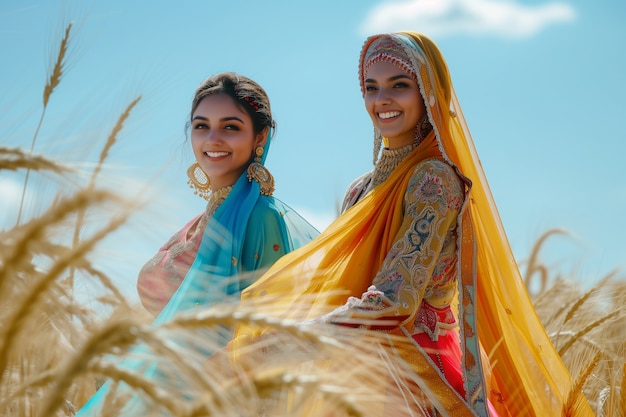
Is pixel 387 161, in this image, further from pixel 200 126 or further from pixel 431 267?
pixel 200 126

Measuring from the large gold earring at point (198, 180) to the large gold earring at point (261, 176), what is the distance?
0.29m

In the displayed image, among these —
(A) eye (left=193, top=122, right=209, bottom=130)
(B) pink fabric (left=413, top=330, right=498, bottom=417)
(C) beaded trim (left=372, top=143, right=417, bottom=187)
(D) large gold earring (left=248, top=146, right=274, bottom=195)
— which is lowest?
(B) pink fabric (left=413, top=330, right=498, bottom=417)

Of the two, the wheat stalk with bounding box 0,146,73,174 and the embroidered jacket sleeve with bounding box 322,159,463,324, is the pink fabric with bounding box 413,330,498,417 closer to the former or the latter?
the embroidered jacket sleeve with bounding box 322,159,463,324

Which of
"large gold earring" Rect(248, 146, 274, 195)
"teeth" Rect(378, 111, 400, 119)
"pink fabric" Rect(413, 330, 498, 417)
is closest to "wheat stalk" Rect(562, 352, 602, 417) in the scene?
"pink fabric" Rect(413, 330, 498, 417)

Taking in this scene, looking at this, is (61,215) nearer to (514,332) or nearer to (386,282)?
(386,282)

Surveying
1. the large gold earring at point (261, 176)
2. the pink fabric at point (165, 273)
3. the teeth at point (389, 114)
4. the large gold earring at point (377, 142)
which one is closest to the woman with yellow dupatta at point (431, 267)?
the teeth at point (389, 114)

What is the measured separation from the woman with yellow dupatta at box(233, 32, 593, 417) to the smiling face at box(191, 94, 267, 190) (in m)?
0.82

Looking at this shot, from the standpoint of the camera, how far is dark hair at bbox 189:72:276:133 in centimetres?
400

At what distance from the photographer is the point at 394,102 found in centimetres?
314

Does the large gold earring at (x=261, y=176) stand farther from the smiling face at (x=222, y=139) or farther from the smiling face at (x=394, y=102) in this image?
the smiling face at (x=394, y=102)

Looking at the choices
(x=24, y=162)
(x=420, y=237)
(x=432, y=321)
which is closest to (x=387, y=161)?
(x=420, y=237)

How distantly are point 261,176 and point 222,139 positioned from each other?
0.88 ft

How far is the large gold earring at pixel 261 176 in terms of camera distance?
3.95 metres

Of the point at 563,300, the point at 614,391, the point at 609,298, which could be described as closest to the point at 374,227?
the point at 614,391
